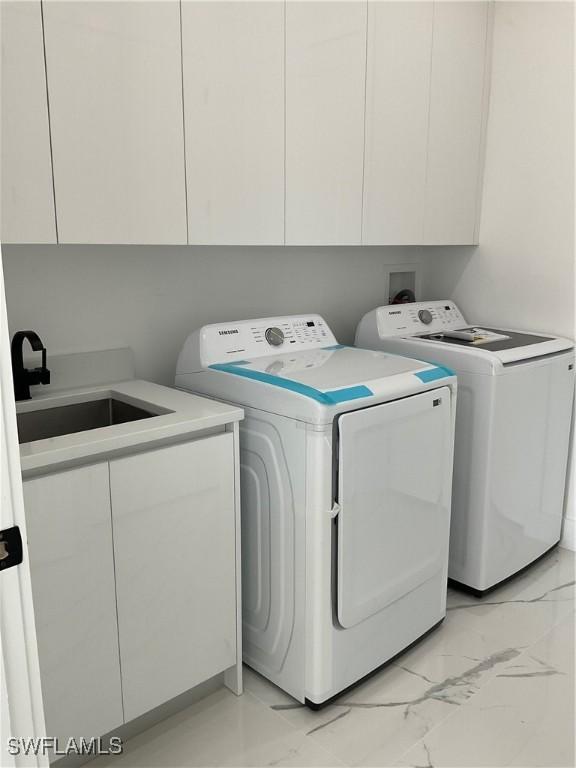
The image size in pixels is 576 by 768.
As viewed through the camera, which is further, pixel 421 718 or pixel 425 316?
pixel 425 316

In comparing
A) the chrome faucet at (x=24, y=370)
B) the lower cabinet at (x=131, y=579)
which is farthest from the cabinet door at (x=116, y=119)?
the lower cabinet at (x=131, y=579)

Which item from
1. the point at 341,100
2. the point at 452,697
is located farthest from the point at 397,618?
the point at 341,100

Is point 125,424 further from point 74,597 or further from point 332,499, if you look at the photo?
point 332,499

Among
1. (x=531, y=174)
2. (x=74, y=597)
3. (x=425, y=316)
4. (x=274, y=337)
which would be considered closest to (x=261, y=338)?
(x=274, y=337)

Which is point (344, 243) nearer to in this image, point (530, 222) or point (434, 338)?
point (434, 338)

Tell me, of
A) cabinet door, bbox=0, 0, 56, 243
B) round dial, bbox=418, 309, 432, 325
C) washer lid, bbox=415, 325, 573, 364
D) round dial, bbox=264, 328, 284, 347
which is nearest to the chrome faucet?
cabinet door, bbox=0, 0, 56, 243

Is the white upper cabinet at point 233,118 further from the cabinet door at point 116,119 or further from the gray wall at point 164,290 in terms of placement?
the gray wall at point 164,290

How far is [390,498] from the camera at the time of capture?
1940 millimetres

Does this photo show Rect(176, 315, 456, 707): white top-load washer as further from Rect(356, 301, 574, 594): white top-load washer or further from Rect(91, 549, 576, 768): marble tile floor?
Rect(356, 301, 574, 594): white top-load washer

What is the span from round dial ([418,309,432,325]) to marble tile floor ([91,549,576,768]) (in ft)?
4.12

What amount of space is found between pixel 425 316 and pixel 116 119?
5.26ft

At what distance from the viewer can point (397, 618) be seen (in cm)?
207

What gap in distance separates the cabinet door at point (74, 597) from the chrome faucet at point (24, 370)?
1.64ft

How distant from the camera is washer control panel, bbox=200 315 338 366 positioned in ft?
6.91
